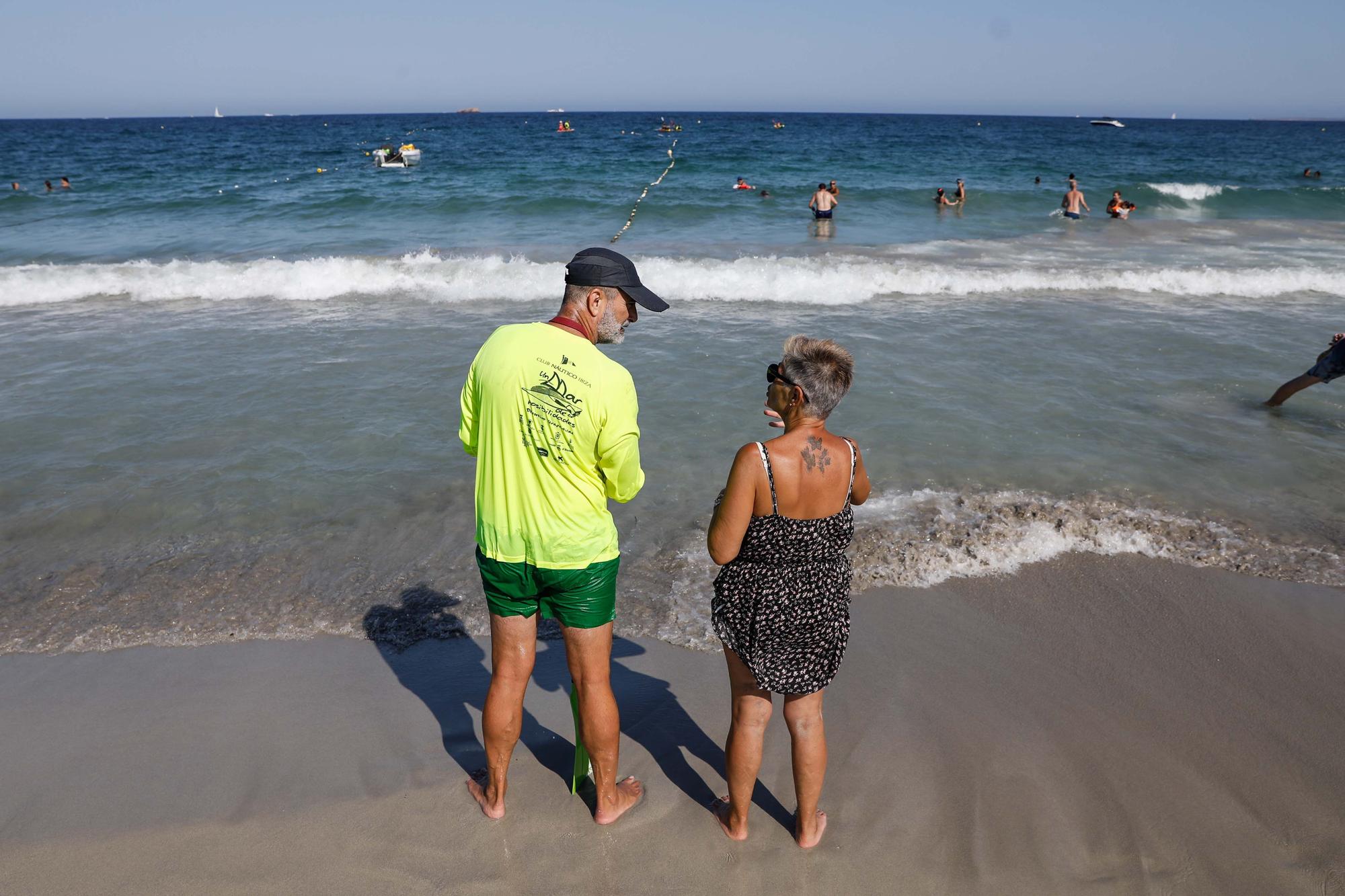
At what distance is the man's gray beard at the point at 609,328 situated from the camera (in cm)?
261

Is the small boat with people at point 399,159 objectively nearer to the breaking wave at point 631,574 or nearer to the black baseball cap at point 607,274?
the breaking wave at point 631,574

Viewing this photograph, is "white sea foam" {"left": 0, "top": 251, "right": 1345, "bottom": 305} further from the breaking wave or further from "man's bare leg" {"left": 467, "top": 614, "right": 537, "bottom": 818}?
"man's bare leg" {"left": 467, "top": 614, "right": 537, "bottom": 818}

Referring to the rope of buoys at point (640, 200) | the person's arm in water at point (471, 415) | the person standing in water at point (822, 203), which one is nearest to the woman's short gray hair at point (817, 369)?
the person's arm in water at point (471, 415)

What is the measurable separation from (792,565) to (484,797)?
154 centimetres

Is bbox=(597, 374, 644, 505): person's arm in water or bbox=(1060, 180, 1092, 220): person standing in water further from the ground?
bbox=(1060, 180, 1092, 220): person standing in water

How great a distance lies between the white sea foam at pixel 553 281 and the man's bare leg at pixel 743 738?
9.60 meters

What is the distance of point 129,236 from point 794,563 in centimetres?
1974

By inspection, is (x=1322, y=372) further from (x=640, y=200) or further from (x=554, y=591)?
(x=640, y=200)

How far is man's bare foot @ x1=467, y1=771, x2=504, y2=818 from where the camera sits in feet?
9.80

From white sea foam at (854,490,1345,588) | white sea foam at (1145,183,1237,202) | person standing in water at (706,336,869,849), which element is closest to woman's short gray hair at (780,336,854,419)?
person standing in water at (706,336,869,849)

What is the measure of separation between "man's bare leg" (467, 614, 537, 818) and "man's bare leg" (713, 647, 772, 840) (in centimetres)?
71

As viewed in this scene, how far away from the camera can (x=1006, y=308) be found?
11.2 m

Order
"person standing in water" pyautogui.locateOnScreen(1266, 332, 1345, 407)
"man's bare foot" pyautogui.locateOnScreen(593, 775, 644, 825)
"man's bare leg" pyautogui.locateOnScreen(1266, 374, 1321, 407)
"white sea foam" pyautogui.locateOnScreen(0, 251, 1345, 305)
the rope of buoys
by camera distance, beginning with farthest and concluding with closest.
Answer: the rope of buoys
"white sea foam" pyautogui.locateOnScreen(0, 251, 1345, 305)
"man's bare leg" pyautogui.locateOnScreen(1266, 374, 1321, 407)
"person standing in water" pyautogui.locateOnScreen(1266, 332, 1345, 407)
"man's bare foot" pyautogui.locateOnScreen(593, 775, 644, 825)

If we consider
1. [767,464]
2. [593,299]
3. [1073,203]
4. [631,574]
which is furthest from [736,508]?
[1073,203]
